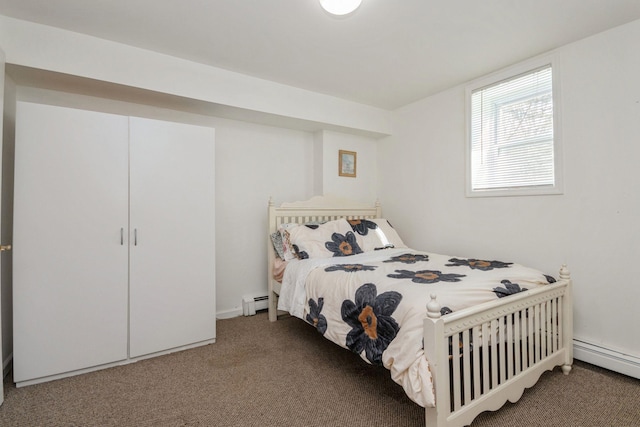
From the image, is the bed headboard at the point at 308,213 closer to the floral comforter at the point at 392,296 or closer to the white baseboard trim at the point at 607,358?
the floral comforter at the point at 392,296

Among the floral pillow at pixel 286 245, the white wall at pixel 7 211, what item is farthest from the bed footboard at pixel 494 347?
the white wall at pixel 7 211

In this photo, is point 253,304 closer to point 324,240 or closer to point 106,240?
point 324,240

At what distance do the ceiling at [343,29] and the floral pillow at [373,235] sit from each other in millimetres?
1468

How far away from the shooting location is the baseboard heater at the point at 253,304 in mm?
3223

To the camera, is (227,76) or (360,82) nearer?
(227,76)

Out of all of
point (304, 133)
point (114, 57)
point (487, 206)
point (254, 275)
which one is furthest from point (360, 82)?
point (254, 275)

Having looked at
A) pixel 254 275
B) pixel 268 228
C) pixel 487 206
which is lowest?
pixel 254 275

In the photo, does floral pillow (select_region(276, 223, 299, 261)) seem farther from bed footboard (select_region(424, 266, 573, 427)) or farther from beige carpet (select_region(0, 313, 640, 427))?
bed footboard (select_region(424, 266, 573, 427))

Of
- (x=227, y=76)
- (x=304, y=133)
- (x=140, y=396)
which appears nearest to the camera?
(x=140, y=396)

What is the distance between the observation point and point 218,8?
194 centimetres

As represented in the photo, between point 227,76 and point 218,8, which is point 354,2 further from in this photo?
point 227,76

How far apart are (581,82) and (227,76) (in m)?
2.83

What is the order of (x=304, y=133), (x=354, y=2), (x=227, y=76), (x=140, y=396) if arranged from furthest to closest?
1. (x=304, y=133)
2. (x=227, y=76)
3. (x=140, y=396)
4. (x=354, y=2)

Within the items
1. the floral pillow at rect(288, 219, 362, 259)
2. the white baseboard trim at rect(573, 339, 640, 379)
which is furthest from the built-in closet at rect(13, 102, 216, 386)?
the white baseboard trim at rect(573, 339, 640, 379)
